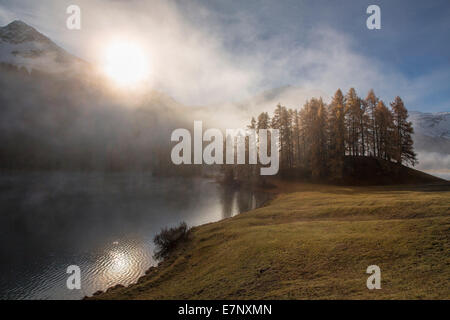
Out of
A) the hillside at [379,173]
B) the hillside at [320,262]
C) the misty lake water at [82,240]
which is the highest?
the hillside at [379,173]

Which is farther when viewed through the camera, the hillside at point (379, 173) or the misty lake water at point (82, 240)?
the hillside at point (379, 173)

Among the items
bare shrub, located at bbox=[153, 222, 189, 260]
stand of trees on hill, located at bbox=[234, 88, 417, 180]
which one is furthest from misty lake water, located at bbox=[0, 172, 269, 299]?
stand of trees on hill, located at bbox=[234, 88, 417, 180]

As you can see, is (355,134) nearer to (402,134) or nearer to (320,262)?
(402,134)

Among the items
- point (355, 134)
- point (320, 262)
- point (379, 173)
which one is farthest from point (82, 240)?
point (355, 134)

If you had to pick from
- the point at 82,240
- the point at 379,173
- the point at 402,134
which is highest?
the point at 402,134

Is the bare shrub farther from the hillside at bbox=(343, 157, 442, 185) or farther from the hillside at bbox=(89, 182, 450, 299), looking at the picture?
the hillside at bbox=(343, 157, 442, 185)

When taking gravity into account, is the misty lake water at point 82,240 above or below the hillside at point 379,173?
below

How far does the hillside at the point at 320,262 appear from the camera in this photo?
8.23 m

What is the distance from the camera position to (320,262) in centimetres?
1078

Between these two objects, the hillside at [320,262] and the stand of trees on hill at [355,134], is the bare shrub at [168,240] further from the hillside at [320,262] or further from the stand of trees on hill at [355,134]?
the stand of trees on hill at [355,134]

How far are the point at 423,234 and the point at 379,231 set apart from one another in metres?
2.05

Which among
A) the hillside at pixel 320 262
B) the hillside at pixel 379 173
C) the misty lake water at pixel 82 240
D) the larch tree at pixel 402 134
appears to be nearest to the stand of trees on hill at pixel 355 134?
the larch tree at pixel 402 134
